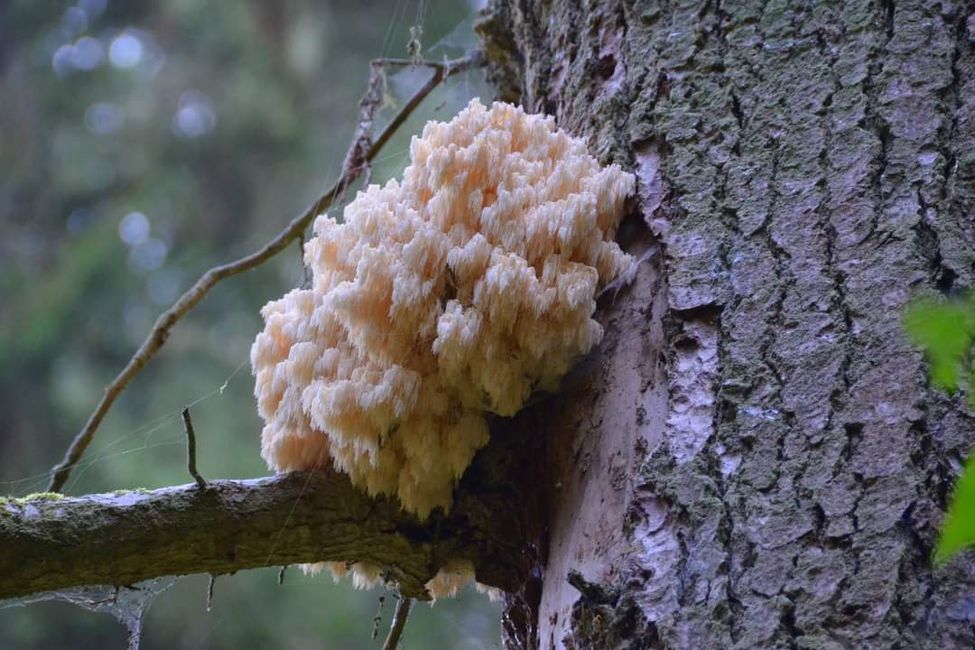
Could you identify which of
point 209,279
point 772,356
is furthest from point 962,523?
point 209,279

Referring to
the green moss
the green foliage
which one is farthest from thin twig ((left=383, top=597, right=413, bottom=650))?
the green foliage

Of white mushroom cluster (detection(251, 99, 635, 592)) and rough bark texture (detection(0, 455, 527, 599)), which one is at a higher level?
white mushroom cluster (detection(251, 99, 635, 592))

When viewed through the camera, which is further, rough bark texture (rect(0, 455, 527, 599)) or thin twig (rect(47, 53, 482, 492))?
thin twig (rect(47, 53, 482, 492))

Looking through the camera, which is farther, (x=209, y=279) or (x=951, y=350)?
(x=209, y=279)

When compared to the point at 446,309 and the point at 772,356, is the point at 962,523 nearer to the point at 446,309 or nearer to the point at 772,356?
the point at 772,356

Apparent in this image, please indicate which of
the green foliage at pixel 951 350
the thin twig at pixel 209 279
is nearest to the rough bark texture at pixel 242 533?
the thin twig at pixel 209 279

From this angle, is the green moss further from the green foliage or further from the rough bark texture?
the green foliage
